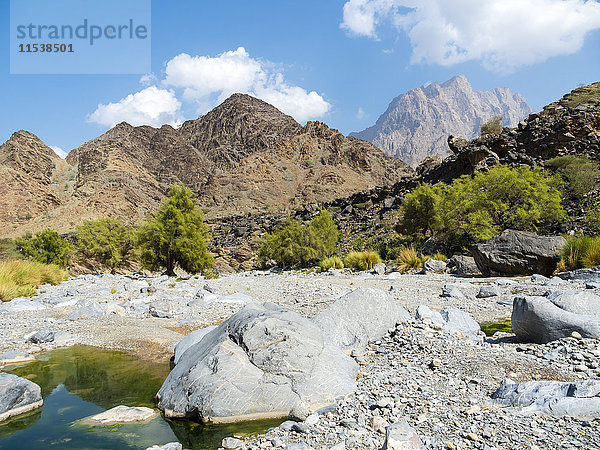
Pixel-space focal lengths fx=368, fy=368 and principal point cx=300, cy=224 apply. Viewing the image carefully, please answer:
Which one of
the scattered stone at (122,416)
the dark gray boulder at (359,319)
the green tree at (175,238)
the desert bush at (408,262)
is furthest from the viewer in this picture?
the green tree at (175,238)

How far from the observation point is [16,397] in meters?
4.60

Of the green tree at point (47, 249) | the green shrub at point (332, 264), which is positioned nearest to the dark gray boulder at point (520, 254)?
the green shrub at point (332, 264)

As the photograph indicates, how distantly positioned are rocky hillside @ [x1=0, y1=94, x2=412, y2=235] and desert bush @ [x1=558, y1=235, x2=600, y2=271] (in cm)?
6078

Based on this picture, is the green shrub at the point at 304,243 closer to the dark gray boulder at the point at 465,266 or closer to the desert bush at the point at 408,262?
the desert bush at the point at 408,262

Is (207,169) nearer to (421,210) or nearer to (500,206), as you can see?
(421,210)

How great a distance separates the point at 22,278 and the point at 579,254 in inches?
853

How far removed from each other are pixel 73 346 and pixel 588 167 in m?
31.5

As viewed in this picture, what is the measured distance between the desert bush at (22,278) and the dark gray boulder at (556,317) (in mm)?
15096

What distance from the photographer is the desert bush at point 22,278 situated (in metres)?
13.0

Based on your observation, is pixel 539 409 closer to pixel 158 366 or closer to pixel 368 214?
pixel 158 366

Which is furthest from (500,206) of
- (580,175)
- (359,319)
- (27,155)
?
(27,155)

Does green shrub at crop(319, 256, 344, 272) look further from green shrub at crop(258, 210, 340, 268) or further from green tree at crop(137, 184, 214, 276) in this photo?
green tree at crop(137, 184, 214, 276)

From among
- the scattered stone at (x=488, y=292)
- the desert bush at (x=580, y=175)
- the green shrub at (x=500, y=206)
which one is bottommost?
the scattered stone at (x=488, y=292)

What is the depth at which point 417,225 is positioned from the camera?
28.8 metres
